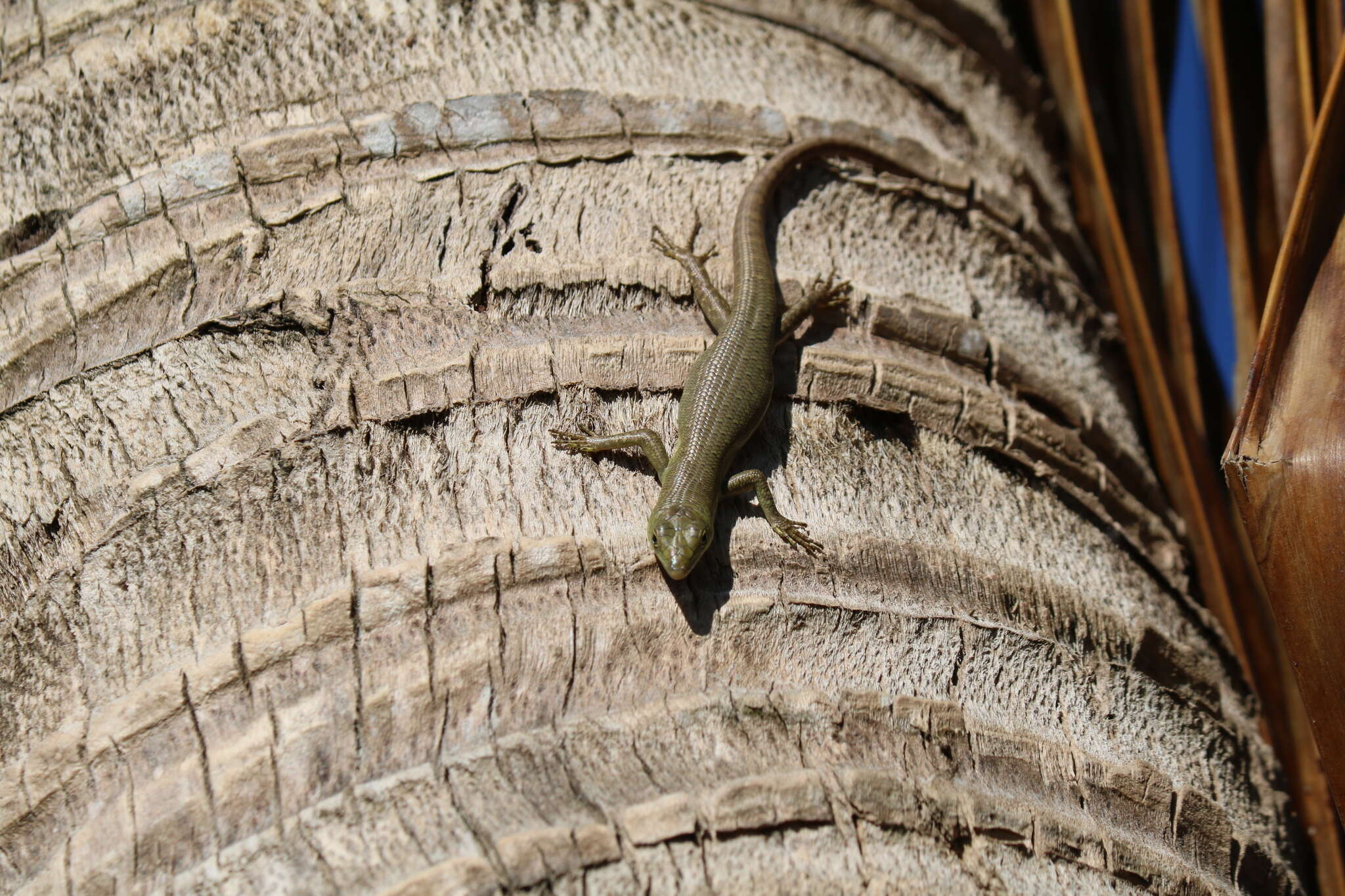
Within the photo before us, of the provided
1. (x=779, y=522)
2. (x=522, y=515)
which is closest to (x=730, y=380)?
(x=779, y=522)

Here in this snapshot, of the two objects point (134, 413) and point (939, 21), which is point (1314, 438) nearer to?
point (939, 21)

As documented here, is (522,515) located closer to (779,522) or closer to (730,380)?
(779,522)

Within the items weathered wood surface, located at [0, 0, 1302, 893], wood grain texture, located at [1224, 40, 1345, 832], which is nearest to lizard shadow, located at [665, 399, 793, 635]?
weathered wood surface, located at [0, 0, 1302, 893]

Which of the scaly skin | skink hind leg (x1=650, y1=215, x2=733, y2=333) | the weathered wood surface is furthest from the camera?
skink hind leg (x1=650, y1=215, x2=733, y2=333)

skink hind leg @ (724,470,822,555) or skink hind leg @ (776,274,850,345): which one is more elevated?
skink hind leg @ (776,274,850,345)

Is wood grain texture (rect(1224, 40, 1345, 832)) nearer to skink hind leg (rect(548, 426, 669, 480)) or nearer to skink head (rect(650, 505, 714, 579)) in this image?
skink head (rect(650, 505, 714, 579))

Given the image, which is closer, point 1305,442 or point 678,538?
point 1305,442

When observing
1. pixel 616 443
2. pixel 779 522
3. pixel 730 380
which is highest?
pixel 730 380

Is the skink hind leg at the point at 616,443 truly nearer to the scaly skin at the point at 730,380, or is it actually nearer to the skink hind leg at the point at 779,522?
the scaly skin at the point at 730,380
